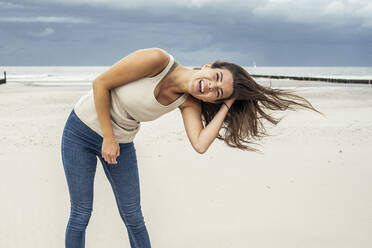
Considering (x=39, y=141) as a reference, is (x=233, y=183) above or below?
below

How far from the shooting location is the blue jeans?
2736mm

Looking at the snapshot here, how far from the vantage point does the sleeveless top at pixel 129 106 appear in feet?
8.45

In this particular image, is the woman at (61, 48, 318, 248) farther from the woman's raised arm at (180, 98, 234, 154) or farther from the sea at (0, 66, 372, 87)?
the sea at (0, 66, 372, 87)

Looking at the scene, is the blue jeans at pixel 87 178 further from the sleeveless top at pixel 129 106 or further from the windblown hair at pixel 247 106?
the windblown hair at pixel 247 106

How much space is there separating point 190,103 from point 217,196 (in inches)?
101

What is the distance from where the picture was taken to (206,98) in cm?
265

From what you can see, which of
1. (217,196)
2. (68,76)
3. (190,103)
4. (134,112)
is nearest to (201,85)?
(190,103)

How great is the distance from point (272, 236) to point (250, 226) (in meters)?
0.30

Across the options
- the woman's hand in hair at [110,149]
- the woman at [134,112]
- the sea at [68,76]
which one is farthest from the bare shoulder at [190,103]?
the sea at [68,76]

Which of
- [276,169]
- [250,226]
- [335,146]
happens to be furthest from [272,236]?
[335,146]

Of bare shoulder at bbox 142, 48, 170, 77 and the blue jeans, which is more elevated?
bare shoulder at bbox 142, 48, 170, 77

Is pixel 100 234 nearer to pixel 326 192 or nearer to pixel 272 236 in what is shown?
pixel 272 236

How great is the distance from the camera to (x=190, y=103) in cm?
290

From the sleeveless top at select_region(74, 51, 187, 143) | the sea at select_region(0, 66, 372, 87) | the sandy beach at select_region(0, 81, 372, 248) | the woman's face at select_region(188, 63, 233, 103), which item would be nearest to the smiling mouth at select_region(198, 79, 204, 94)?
the woman's face at select_region(188, 63, 233, 103)
